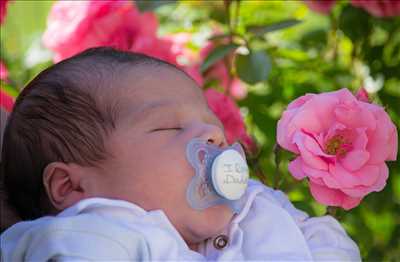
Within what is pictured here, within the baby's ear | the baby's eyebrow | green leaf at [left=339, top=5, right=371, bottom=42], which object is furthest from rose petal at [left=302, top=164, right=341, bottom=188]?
A: green leaf at [left=339, top=5, right=371, bottom=42]

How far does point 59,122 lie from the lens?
137 cm

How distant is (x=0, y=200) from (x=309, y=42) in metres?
1.29

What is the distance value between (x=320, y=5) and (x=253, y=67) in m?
0.26

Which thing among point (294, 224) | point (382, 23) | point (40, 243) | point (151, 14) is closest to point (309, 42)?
point (382, 23)

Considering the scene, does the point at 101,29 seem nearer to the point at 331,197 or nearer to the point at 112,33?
the point at 112,33

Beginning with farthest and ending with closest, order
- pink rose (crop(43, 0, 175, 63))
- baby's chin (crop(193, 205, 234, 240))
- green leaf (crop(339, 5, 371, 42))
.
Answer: green leaf (crop(339, 5, 371, 42))
pink rose (crop(43, 0, 175, 63))
baby's chin (crop(193, 205, 234, 240))

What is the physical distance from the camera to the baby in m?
1.26

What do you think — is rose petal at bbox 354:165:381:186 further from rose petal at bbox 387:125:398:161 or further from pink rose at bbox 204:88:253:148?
pink rose at bbox 204:88:253:148

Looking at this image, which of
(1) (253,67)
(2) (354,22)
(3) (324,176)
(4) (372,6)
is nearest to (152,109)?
(3) (324,176)

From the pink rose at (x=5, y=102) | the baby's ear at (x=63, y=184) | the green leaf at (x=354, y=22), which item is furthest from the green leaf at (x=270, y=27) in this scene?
the baby's ear at (x=63, y=184)

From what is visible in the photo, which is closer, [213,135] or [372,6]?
[213,135]

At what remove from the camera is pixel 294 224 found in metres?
1.44

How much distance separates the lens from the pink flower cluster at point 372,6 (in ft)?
6.81

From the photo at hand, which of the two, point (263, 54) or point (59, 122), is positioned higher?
point (59, 122)
